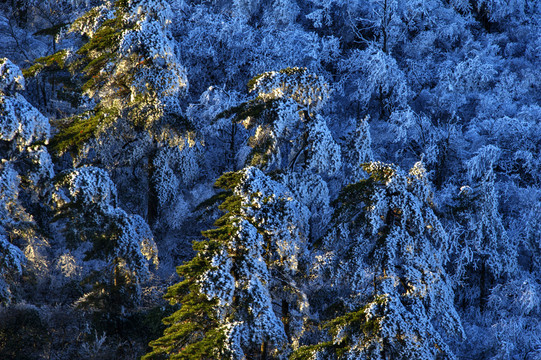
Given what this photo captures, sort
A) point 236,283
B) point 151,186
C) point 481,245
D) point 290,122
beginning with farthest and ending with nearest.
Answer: point 481,245
point 151,186
point 290,122
point 236,283

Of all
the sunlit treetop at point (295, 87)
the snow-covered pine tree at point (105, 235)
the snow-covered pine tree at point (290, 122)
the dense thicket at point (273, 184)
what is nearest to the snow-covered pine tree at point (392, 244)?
the dense thicket at point (273, 184)

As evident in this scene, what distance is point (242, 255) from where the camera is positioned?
24.4 feet

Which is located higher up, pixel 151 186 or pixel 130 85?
pixel 130 85

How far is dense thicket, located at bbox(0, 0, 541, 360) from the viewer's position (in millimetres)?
7641

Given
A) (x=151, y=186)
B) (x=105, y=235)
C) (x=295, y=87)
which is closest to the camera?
(x=295, y=87)

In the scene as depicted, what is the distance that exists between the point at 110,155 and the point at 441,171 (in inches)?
464

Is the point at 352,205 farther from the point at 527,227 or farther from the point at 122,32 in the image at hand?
the point at 527,227

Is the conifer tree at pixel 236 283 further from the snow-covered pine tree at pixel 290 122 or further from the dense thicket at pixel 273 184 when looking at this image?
the snow-covered pine tree at pixel 290 122

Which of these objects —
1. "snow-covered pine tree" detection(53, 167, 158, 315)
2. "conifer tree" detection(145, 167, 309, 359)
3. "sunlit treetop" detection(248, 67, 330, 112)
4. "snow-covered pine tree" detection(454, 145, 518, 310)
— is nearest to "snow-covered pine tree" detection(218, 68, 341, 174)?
"sunlit treetop" detection(248, 67, 330, 112)

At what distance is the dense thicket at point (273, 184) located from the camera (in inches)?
301

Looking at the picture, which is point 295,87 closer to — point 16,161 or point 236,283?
point 236,283

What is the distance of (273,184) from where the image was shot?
29.1 ft

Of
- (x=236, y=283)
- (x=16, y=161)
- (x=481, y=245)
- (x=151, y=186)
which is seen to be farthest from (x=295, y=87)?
(x=481, y=245)

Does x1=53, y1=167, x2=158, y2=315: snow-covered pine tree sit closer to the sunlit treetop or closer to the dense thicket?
the dense thicket
